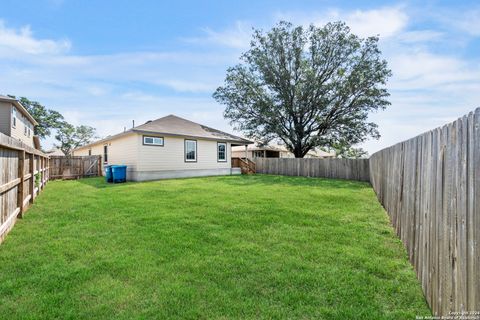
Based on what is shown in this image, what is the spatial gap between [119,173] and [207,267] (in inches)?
454

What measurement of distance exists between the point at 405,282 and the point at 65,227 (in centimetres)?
570

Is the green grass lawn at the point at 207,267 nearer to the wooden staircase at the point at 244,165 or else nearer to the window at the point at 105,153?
the window at the point at 105,153

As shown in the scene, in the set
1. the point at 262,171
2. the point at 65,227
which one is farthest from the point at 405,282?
the point at 262,171

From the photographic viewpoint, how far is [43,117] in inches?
1412

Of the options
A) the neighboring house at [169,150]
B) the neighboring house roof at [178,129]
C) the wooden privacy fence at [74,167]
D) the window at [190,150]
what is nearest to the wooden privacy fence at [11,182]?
the neighboring house at [169,150]

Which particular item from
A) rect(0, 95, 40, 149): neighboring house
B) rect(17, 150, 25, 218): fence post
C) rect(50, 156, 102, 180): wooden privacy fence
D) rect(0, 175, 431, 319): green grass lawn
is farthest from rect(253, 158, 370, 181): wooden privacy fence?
rect(0, 95, 40, 149): neighboring house

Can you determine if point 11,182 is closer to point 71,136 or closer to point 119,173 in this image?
point 119,173

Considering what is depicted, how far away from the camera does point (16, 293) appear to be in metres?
2.63

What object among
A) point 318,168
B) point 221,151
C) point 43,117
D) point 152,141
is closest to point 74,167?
point 152,141

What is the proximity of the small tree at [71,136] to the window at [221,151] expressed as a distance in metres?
30.5

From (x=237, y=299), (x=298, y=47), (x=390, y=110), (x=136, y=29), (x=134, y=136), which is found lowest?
(x=237, y=299)

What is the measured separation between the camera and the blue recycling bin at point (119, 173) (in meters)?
13.1

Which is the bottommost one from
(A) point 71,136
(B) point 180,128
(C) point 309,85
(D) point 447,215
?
(D) point 447,215

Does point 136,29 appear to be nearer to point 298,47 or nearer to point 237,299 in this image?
A: point 237,299
